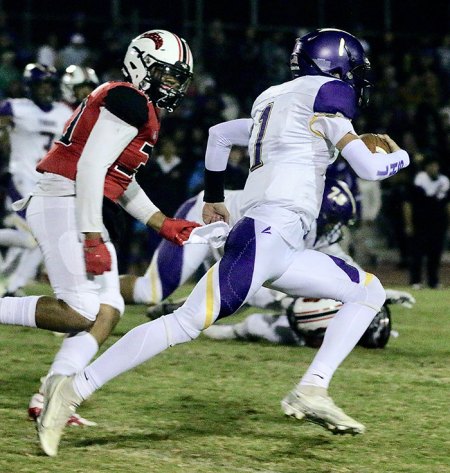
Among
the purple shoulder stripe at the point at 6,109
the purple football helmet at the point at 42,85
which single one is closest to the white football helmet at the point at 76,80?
the purple football helmet at the point at 42,85

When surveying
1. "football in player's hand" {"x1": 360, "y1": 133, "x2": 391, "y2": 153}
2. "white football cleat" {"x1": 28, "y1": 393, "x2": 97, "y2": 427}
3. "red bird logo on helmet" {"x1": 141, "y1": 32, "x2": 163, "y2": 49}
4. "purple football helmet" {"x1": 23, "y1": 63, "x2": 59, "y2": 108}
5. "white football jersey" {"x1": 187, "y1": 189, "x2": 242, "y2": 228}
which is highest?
"red bird logo on helmet" {"x1": 141, "y1": 32, "x2": 163, "y2": 49}

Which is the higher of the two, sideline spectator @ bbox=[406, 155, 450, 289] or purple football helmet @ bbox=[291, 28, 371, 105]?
purple football helmet @ bbox=[291, 28, 371, 105]

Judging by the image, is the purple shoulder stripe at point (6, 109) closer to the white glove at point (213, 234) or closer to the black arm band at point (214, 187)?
the black arm band at point (214, 187)

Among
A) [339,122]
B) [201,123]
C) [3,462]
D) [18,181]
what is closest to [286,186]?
[339,122]

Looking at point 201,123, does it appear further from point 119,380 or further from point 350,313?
point 350,313

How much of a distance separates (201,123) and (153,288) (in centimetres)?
680

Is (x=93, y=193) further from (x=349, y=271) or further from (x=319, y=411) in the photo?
(x=319, y=411)

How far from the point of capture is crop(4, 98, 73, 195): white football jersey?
8.75 meters

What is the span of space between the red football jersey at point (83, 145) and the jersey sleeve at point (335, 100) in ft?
2.29

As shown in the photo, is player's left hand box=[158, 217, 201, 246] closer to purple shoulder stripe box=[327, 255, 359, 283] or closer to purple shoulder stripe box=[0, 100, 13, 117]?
purple shoulder stripe box=[327, 255, 359, 283]

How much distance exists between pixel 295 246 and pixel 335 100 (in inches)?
23.7

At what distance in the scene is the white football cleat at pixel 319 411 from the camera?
14.5ft

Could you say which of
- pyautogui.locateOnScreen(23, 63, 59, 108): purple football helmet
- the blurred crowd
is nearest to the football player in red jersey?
pyautogui.locateOnScreen(23, 63, 59, 108): purple football helmet

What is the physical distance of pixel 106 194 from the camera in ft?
15.9
